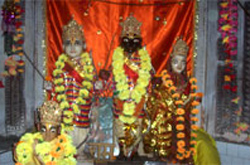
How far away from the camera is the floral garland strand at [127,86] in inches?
173

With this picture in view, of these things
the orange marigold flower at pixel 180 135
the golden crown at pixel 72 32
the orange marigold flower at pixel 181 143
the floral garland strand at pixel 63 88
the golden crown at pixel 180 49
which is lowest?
the orange marigold flower at pixel 181 143

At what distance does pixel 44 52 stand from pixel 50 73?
37 centimetres

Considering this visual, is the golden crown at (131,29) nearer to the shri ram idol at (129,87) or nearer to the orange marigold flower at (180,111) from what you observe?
the shri ram idol at (129,87)

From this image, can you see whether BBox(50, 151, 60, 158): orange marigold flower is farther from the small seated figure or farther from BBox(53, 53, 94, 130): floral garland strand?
BBox(53, 53, 94, 130): floral garland strand

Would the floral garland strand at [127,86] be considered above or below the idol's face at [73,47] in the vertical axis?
below

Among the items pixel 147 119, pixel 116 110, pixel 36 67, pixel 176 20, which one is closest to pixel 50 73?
pixel 36 67

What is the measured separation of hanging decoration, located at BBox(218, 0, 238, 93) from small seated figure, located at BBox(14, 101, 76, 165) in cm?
290

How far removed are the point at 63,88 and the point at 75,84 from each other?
→ 0.58 ft

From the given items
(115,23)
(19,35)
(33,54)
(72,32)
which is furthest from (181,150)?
(19,35)

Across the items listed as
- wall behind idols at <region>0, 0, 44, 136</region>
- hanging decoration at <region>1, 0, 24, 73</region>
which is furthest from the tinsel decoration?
wall behind idols at <region>0, 0, 44, 136</region>

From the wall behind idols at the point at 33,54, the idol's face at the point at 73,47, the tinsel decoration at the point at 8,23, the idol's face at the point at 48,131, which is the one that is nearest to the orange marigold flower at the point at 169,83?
the idol's face at the point at 73,47

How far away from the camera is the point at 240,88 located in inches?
192

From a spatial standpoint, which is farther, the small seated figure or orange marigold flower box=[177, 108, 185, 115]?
orange marigold flower box=[177, 108, 185, 115]

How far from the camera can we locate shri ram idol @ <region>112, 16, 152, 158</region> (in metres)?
4.43
